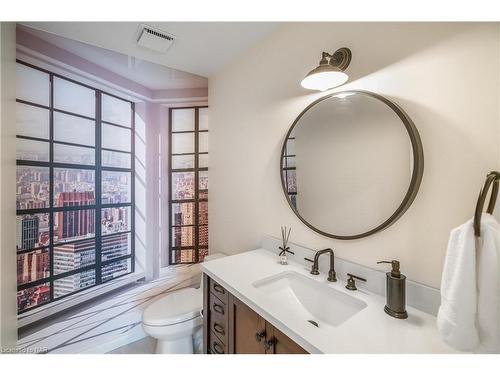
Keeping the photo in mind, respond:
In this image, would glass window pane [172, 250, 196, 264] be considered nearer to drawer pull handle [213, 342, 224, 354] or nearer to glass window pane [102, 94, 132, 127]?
drawer pull handle [213, 342, 224, 354]

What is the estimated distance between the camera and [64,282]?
1414 mm

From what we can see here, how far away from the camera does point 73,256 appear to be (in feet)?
4.72

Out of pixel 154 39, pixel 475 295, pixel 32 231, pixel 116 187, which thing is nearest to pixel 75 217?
pixel 32 231

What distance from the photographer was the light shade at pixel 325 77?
87 centimetres

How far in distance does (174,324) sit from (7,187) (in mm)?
1280

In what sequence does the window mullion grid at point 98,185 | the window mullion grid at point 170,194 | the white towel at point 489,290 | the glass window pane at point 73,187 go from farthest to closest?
the window mullion grid at point 170,194 → the window mullion grid at point 98,185 → the glass window pane at point 73,187 → the white towel at point 489,290

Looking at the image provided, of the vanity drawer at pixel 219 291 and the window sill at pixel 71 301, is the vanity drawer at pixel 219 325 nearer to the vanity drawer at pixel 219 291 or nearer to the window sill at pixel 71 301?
the vanity drawer at pixel 219 291

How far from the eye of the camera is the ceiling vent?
51.0 inches

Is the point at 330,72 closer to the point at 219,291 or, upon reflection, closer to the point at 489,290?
the point at 489,290

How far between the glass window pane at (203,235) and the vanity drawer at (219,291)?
881 millimetres

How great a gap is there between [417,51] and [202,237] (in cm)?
195

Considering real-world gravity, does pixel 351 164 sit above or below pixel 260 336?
above

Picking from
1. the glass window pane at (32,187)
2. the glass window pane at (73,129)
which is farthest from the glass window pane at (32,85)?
the glass window pane at (32,187)
